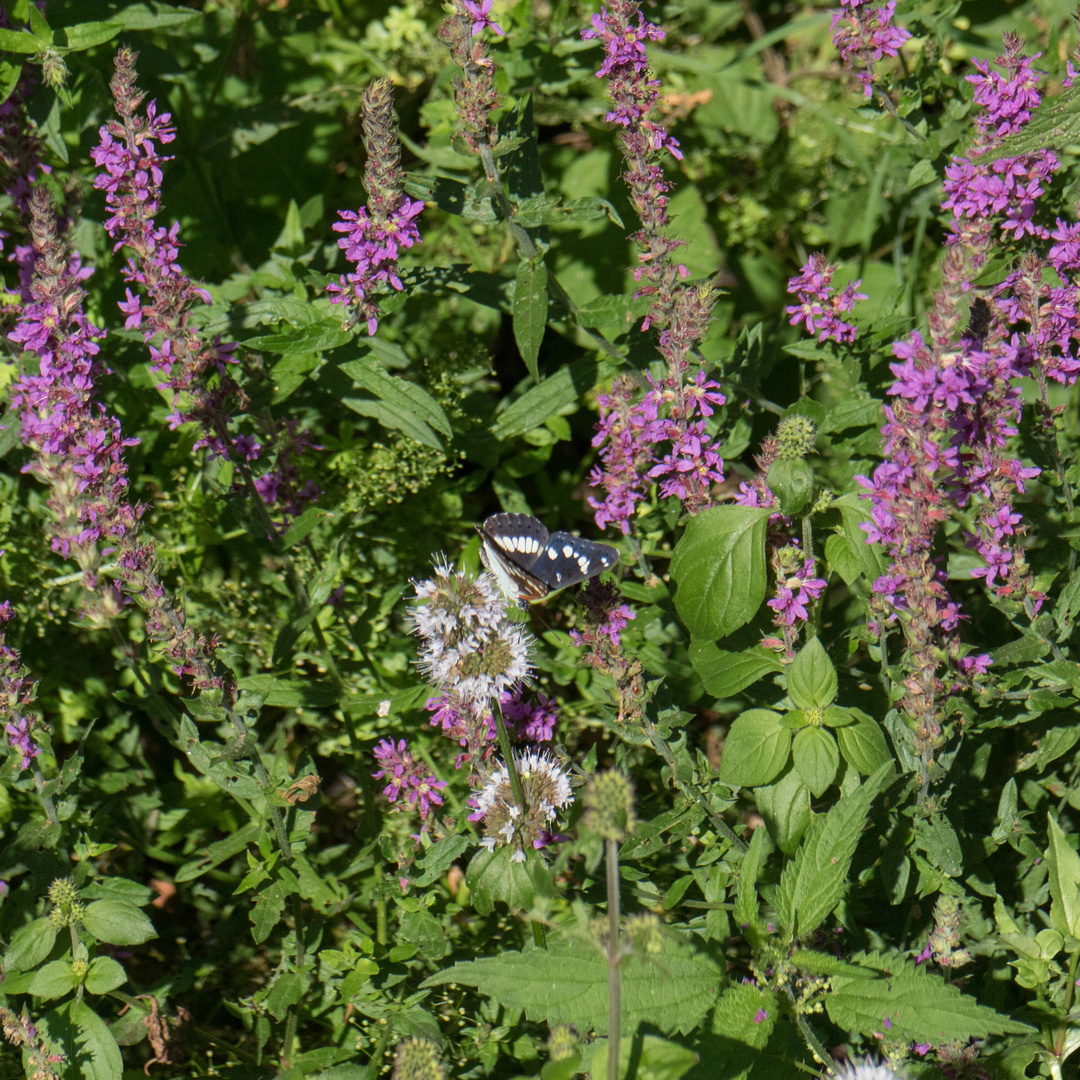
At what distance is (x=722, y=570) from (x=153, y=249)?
2015 mm

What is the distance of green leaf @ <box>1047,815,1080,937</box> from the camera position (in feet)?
9.96

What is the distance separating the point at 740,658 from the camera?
10.2ft

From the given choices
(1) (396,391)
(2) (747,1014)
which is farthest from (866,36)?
(2) (747,1014)

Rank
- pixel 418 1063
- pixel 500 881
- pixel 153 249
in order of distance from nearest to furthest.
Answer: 1. pixel 418 1063
2. pixel 500 881
3. pixel 153 249

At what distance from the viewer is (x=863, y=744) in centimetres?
292

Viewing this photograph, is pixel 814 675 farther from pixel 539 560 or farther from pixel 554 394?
pixel 554 394

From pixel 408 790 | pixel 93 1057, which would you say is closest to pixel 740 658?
pixel 408 790

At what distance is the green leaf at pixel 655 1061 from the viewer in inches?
91.1

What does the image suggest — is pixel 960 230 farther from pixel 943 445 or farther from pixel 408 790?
pixel 408 790

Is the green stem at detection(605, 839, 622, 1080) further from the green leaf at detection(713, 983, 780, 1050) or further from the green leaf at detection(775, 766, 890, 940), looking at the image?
the green leaf at detection(775, 766, 890, 940)

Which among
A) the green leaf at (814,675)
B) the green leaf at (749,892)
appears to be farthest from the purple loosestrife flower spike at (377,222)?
the green leaf at (749,892)

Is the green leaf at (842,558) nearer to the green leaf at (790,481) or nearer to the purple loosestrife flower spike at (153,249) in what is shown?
the green leaf at (790,481)

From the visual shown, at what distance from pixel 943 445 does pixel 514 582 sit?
124cm

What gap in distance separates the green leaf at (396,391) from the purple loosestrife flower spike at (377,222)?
17 centimetres
